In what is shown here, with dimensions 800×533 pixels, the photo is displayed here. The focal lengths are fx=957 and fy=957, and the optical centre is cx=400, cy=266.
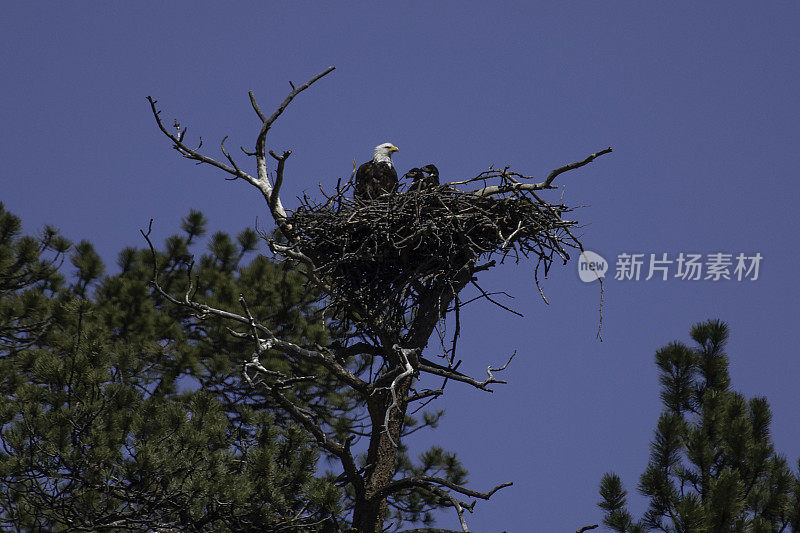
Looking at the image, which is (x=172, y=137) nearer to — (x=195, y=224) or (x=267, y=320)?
(x=267, y=320)

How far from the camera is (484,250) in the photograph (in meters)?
6.29

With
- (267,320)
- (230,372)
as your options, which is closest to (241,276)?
(267,320)

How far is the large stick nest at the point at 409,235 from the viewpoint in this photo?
6402 mm

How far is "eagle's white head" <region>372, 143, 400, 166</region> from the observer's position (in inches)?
331

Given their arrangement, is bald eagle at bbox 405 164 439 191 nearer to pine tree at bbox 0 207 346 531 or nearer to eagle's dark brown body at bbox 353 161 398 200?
eagle's dark brown body at bbox 353 161 398 200

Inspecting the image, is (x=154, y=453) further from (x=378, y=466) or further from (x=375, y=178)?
(x=375, y=178)

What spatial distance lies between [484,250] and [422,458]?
3.56 metres

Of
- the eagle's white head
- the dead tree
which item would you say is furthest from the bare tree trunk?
the eagle's white head

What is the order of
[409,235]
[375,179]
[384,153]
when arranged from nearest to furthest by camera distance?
[409,235] < [375,179] < [384,153]

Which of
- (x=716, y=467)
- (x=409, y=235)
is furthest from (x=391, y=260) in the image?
(x=716, y=467)

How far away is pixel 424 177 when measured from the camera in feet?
23.4

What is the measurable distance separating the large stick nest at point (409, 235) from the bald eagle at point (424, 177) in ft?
0.77

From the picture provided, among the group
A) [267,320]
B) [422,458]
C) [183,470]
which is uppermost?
[267,320]

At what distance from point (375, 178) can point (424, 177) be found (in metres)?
0.82
